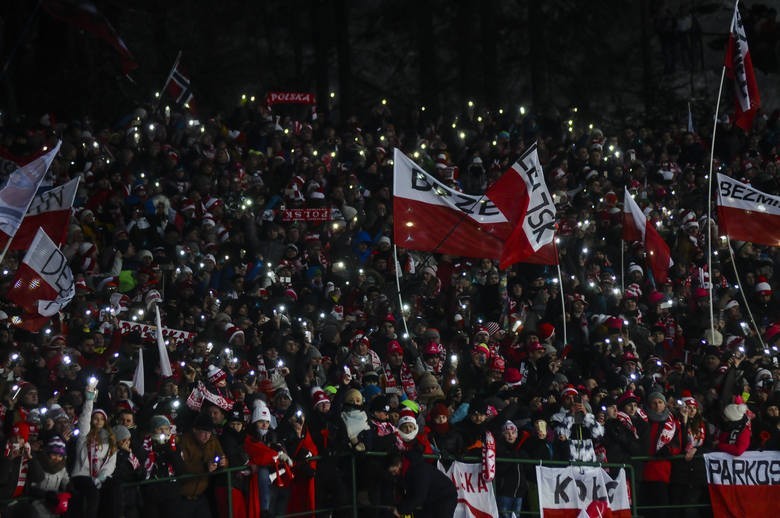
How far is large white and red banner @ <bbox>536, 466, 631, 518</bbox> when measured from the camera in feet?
50.0

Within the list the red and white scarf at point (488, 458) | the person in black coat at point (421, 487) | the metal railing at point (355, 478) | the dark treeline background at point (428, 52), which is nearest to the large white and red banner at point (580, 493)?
the metal railing at point (355, 478)

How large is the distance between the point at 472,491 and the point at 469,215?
160 inches

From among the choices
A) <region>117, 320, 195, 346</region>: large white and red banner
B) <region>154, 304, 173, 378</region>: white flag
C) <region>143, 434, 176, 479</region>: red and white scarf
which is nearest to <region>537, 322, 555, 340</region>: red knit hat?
<region>117, 320, 195, 346</region>: large white and red banner

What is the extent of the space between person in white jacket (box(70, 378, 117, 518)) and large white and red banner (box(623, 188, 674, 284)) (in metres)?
9.92

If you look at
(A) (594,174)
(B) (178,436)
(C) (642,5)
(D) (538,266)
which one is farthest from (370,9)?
(B) (178,436)

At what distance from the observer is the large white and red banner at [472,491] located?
15.0 meters

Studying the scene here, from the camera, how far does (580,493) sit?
15305mm

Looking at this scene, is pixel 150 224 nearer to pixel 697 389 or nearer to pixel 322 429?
pixel 322 429

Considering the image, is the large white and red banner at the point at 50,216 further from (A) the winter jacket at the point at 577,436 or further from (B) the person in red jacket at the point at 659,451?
(B) the person in red jacket at the point at 659,451

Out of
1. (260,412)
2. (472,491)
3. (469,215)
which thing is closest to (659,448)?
(472,491)

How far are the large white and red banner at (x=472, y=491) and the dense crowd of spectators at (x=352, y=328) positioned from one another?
0.57ft

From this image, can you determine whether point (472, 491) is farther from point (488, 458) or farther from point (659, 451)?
point (659, 451)

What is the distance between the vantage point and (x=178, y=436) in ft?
46.7

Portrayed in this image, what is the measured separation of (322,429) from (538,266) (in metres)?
6.88
